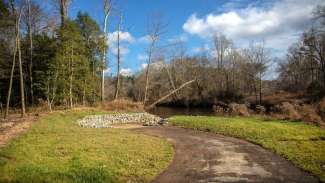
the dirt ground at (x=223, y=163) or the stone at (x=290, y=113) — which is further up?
the stone at (x=290, y=113)

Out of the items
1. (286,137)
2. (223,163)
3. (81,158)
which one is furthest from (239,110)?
(81,158)

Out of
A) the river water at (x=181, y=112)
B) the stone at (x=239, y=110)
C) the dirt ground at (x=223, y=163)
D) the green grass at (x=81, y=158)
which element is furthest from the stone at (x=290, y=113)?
the river water at (x=181, y=112)

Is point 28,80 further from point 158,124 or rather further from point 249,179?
point 249,179

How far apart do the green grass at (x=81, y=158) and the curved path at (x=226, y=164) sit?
1.85 feet

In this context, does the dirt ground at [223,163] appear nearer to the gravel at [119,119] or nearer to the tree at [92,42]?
the gravel at [119,119]

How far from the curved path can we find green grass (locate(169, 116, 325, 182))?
1.46 ft

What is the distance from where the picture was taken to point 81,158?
1047cm

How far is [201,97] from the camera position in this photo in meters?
54.1

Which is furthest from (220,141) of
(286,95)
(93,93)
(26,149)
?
(286,95)

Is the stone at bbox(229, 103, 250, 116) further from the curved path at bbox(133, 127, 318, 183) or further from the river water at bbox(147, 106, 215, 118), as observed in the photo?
the curved path at bbox(133, 127, 318, 183)

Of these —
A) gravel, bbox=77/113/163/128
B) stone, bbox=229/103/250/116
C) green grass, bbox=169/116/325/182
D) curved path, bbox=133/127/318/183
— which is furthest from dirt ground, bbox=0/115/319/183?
stone, bbox=229/103/250/116

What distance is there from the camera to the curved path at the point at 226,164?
8930 mm

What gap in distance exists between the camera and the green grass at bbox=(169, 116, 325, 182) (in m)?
10.4

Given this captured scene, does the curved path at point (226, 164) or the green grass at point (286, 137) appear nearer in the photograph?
the curved path at point (226, 164)
